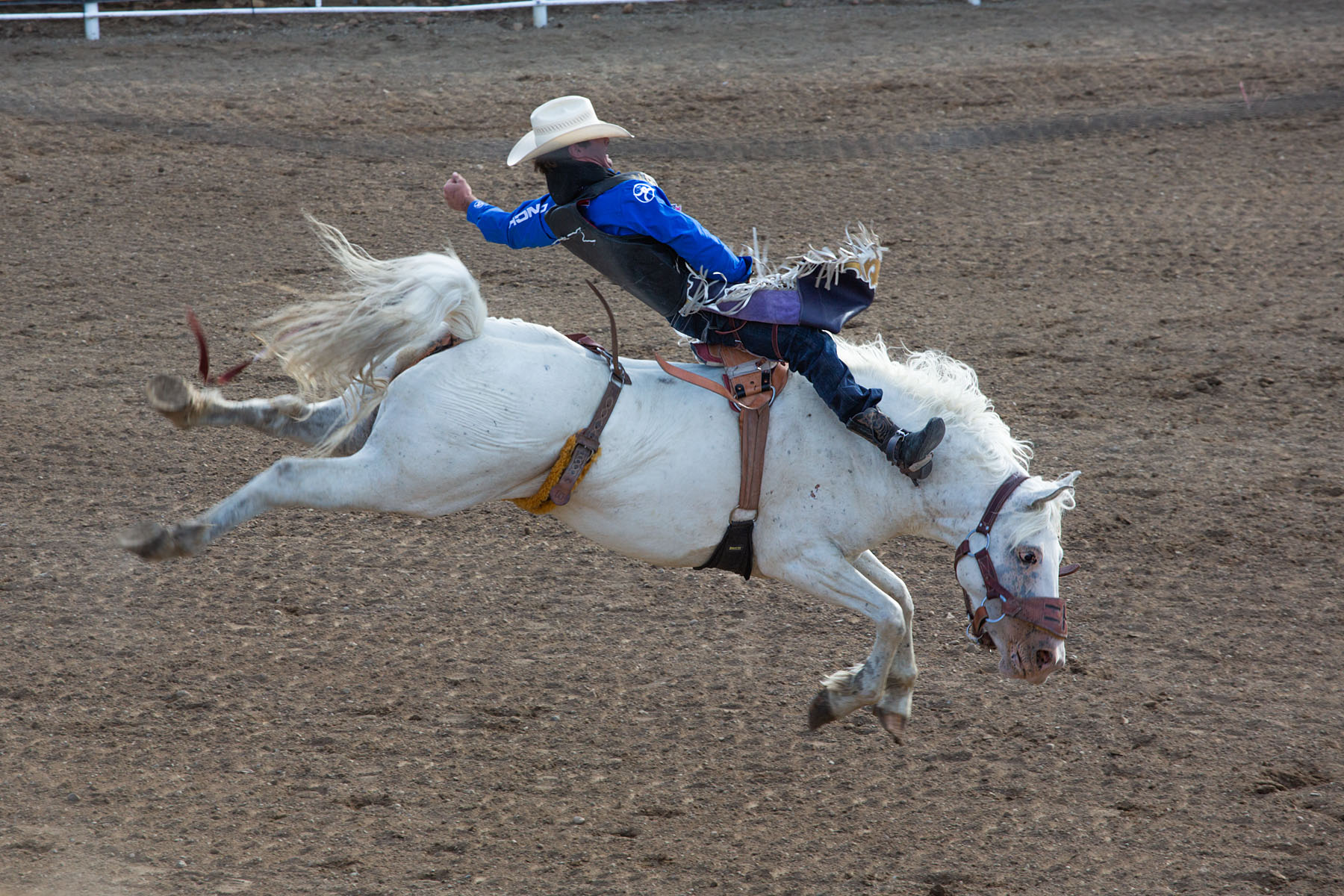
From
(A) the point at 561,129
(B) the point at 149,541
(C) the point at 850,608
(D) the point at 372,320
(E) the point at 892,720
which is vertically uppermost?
(A) the point at 561,129

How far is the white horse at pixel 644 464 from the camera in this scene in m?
3.77

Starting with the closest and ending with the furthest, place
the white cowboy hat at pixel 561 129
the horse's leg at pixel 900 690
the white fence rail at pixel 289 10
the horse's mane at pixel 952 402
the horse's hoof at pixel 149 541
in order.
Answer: the horse's hoof at pixel 149 541
the white cowboy hat at pixel 561 129
the horse's mane at pixel 952 402
the horse's leg at pixel 900 690
the white fence rail at pixel 289 10

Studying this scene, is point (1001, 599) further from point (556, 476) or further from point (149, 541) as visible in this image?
point (149, 541)

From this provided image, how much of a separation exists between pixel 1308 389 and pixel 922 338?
218 centimetres

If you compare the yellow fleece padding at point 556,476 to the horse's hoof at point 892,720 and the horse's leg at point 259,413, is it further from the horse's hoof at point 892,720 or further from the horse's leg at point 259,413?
the horse's hoof at point 892,720

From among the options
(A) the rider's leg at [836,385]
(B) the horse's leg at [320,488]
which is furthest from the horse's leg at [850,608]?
(B) the horse's leg at [320,488]

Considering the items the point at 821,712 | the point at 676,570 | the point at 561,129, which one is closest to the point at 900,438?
the point at 821,712

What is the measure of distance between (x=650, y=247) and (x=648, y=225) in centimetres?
10

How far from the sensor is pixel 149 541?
11.9ft

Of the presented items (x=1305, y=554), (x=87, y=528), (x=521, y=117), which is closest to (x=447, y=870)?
(x=87, y=528)

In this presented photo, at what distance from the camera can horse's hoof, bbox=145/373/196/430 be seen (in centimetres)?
391

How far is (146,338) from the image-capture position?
24.1 ft

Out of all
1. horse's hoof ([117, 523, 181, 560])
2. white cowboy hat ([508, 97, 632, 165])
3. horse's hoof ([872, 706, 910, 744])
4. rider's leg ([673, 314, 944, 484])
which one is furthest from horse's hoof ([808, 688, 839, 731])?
horse's hoof ([117, 523, 181, 560])

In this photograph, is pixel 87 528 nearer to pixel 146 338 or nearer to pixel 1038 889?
pixel 146 338
